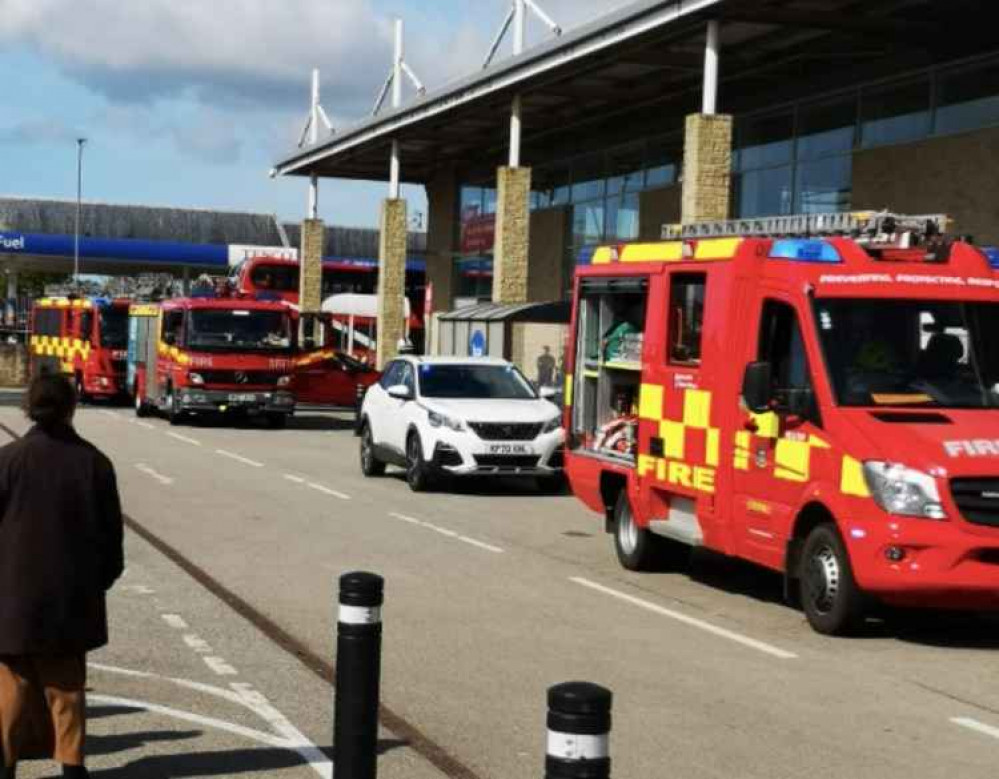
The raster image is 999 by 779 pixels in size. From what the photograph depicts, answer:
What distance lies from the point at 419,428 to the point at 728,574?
7334 mm

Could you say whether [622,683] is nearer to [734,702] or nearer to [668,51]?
[734,702]

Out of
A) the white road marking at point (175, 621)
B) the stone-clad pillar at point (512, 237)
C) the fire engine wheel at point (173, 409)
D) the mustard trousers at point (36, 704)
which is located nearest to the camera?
the mustard trousers at point (36, 704)

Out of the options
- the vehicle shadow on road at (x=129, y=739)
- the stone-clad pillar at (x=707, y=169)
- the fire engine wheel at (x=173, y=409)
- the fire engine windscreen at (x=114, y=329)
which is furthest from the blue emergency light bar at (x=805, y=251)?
the fire engine windscreen at (x=114, y=329)

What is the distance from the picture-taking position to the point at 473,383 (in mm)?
21625

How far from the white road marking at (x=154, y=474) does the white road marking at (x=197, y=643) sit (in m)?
10.3

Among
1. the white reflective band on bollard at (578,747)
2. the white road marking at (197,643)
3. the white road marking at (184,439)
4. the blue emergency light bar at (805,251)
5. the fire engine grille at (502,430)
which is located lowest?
the white road marking at (184,439)

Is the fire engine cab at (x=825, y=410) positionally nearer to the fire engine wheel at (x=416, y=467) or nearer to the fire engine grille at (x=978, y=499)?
the fire engine grille at (x=978, y=499)

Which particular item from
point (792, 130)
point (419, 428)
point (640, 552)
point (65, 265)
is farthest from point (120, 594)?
point (65, 265)

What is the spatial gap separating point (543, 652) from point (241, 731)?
2.59 metres

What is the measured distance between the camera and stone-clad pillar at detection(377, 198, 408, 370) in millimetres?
43500

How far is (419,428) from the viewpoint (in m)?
20.5

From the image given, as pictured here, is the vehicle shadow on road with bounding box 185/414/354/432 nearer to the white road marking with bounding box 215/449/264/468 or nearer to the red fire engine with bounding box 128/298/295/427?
the red fire engine with bounding box 128/298/295/427

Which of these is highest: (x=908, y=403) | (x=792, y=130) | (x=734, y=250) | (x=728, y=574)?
(x=792, y=130)

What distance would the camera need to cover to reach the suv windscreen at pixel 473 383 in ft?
70.1
